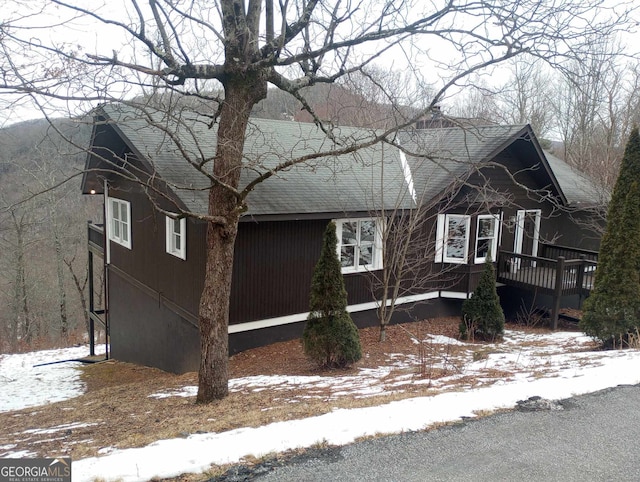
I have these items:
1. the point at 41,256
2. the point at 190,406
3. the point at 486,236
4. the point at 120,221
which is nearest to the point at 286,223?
the point at 190,406

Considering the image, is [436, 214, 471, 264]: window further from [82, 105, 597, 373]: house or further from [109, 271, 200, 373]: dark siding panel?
[109, 271, 200, 373]: dark siding panel

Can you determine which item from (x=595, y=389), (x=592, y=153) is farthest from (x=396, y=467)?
(x=592, y=153)

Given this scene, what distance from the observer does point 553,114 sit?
34562 millimetres

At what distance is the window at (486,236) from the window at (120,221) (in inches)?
384

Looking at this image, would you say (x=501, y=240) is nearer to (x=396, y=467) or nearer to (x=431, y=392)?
(x=431, y=392)

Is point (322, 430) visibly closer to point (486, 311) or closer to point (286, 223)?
point (286, 223)

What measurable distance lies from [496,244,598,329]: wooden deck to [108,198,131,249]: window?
417 inches

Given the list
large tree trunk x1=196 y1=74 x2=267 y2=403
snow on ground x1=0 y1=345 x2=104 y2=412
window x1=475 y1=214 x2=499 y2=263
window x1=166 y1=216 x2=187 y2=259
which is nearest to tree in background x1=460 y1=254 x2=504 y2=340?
window x1=475 y1=214 x2=499 y2=263

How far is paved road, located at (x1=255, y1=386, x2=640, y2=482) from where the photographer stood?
405cm

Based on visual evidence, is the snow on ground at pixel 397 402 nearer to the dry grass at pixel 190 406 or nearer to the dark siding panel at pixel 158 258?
the dry grass at pixel 190 406

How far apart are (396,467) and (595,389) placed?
344 centimetres

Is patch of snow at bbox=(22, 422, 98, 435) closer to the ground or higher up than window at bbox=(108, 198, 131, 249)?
closer to the ground

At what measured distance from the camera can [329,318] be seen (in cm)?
888

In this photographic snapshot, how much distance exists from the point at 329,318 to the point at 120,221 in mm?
8597
